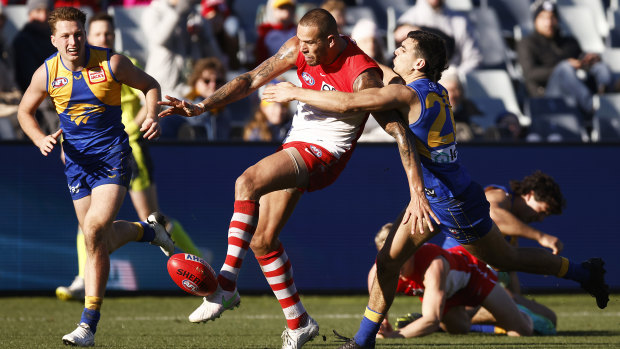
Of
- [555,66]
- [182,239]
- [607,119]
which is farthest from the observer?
[555,66]

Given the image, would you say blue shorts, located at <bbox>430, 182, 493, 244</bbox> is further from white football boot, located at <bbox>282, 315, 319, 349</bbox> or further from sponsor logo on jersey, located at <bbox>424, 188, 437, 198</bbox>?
white football boot, located at <bbox>282, 315, 319, 349</bbox>

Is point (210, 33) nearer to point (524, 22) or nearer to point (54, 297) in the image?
point (54, 297)

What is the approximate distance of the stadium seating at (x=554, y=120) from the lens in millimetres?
11555

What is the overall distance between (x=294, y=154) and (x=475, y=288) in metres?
2.21

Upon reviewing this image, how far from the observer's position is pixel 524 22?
47.3ft

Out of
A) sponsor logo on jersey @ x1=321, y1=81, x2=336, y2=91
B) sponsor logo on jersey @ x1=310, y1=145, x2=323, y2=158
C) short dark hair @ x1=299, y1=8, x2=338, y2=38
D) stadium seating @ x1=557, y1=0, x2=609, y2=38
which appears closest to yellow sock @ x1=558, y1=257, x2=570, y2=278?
sponsor logo on jersey @ x1=310, y1=145, x2=323, y2=158

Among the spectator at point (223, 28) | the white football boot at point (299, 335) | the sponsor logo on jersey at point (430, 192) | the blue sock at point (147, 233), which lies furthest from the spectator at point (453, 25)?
the white football boot at point (299, 335)

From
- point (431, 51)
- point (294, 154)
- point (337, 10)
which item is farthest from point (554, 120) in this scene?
point (294, 154)

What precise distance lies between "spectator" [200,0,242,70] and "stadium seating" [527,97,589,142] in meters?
3.98

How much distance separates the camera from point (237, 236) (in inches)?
217

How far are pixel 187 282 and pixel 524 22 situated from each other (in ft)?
34.0

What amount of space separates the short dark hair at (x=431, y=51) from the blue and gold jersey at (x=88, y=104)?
2.17 meters

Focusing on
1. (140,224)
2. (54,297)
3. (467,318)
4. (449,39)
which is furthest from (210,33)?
(467,318)

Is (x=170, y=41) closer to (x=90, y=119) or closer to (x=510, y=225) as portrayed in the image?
(x=90, y=119)
